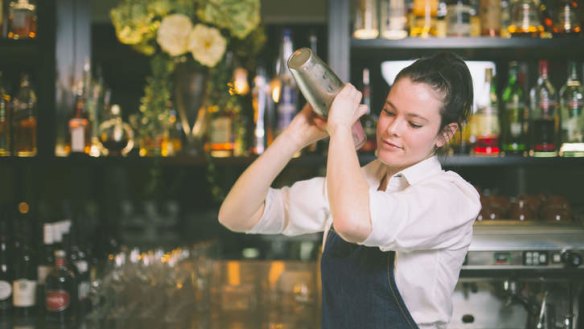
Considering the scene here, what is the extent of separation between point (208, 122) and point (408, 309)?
3.40 feet

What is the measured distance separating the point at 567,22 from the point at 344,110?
3.89 feet

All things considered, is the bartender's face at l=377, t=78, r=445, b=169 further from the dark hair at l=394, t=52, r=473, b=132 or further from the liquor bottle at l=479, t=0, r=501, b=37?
the liquor bottle at l=479, t=0, r=501, b=37

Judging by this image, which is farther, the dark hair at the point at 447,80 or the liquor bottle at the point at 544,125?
the liquor bottle at the point at 544,125

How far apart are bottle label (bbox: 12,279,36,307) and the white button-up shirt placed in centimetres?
99

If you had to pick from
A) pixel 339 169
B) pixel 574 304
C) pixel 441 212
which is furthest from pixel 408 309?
pixel 574 304

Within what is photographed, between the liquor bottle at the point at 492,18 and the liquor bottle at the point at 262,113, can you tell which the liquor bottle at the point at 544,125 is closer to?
the liquor bottle at the point at 492,18

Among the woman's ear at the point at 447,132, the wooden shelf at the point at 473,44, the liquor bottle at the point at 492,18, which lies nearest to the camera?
the woman's ear at the point at 447,132

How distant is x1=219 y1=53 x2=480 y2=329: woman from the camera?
47.9 inches

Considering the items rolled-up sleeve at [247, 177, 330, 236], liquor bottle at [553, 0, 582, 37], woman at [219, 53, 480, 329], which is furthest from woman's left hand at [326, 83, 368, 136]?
liquor bottle at [553, 0, 582, 37]

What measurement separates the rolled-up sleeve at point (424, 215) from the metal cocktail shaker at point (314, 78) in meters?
0.20

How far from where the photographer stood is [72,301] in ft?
7.11

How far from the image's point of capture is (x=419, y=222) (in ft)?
4.05

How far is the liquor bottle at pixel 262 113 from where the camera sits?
223cm

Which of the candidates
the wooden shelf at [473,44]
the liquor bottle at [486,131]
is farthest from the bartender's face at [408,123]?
the liquor bottle at [486,131]
